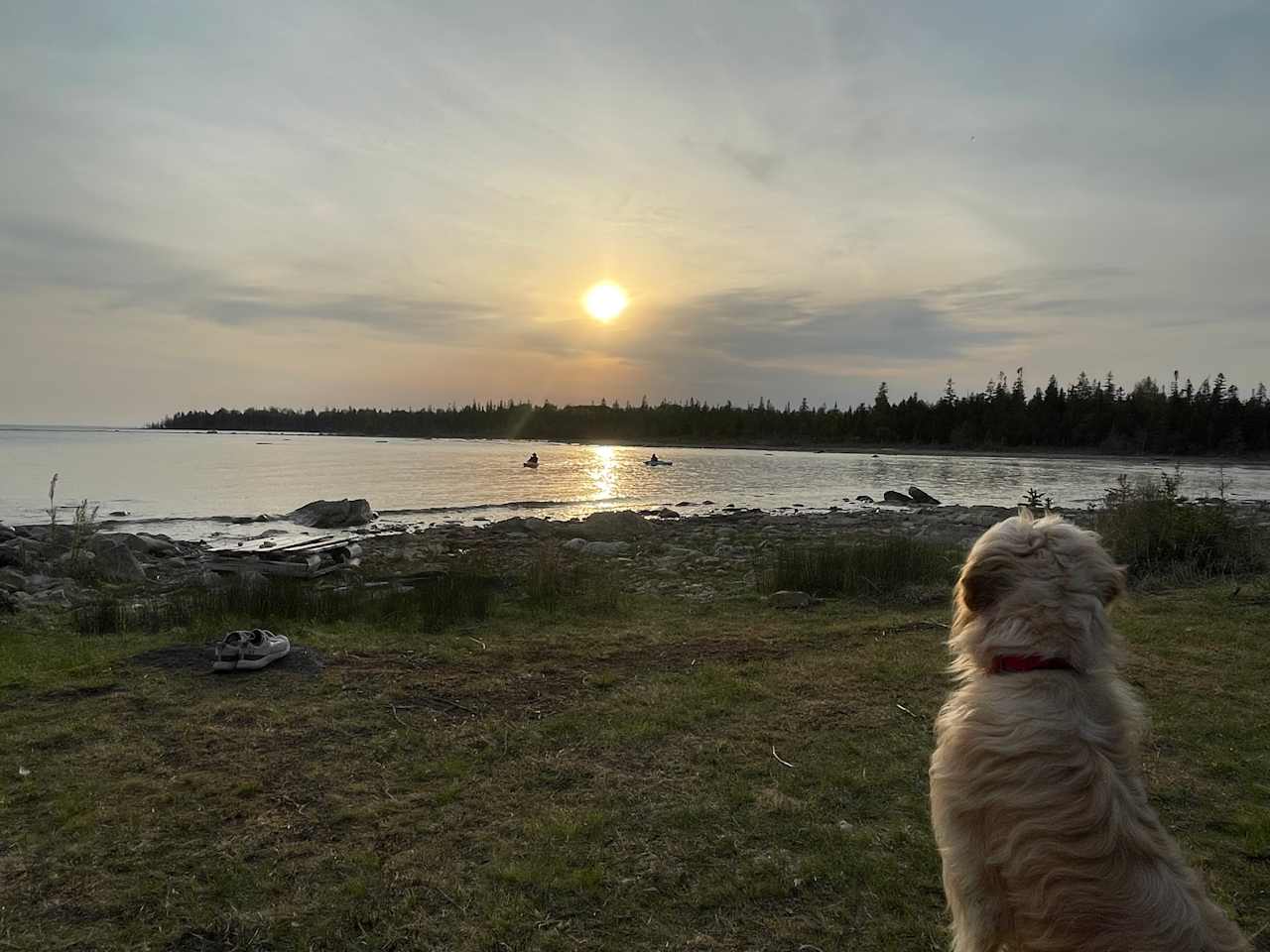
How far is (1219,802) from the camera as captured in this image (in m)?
4.46

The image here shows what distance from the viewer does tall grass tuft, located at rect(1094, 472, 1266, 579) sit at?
12.0m

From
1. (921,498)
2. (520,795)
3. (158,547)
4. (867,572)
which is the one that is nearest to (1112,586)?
(520,795)

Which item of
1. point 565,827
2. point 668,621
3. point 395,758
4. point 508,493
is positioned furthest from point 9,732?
point 508,493

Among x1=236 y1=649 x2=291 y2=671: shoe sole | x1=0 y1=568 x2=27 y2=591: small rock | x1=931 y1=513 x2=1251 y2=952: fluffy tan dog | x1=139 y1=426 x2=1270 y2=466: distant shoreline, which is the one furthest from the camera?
x1=139 y1=426 x2=1270 y2=466: distant shoreline

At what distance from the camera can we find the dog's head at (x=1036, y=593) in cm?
286

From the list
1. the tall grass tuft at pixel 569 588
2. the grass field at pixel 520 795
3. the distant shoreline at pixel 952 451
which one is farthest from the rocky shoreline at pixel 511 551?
the distant shoreline at pixel 952 451

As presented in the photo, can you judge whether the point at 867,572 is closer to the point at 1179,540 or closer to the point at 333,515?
the point at 1179,540

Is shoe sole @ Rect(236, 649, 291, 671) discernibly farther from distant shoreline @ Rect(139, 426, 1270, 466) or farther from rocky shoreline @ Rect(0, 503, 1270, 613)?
distant shoreline @ Rect(139, 426, 1270, 466)

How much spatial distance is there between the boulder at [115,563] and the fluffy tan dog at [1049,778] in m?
14.4

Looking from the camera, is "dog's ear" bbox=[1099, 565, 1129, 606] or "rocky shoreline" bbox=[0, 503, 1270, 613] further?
"rocky shoreline" bbox=[0, 503, 1270, 613]

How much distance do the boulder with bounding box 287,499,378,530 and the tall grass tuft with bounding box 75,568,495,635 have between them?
40.6ft

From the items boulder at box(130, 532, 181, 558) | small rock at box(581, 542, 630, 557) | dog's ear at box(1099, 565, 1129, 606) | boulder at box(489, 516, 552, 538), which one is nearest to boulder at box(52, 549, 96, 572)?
boulder at box(130, 532, 181, 558)

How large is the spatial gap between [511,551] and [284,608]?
24.0 ft

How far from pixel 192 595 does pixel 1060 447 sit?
11205 centimetres
